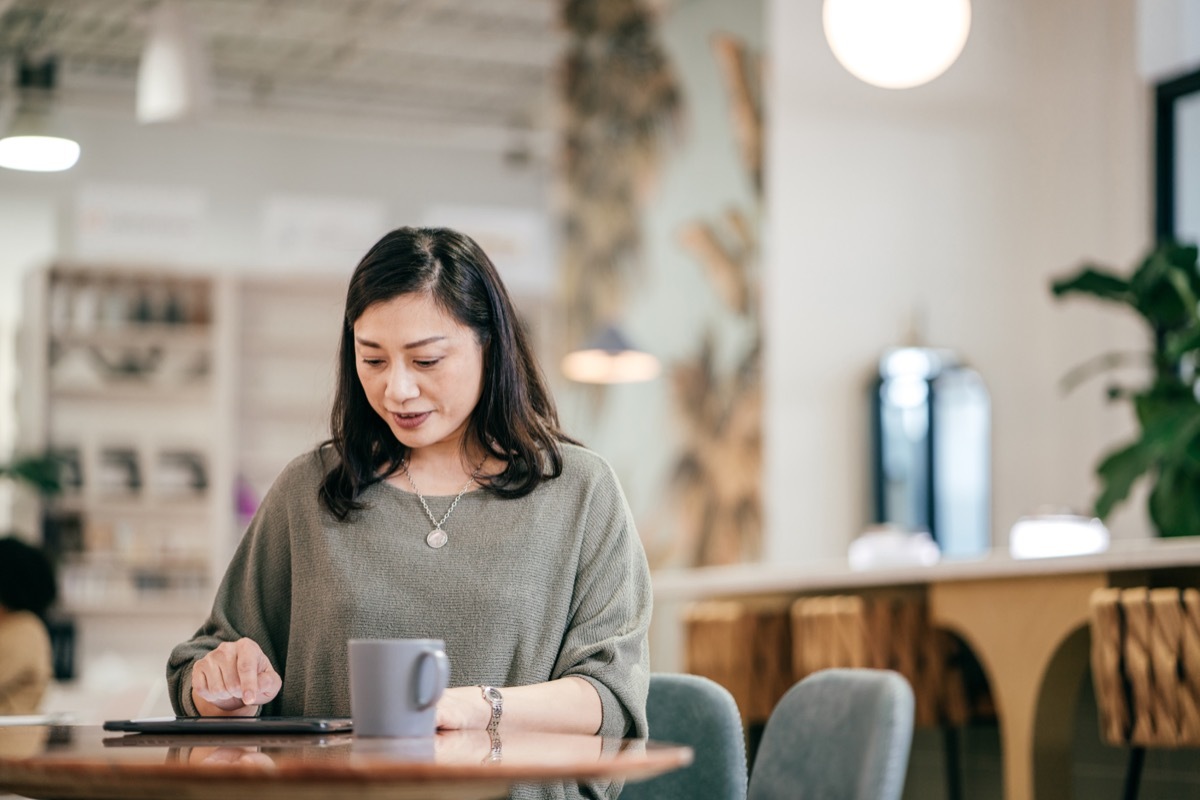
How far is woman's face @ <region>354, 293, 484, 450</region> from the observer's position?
1.73 metres

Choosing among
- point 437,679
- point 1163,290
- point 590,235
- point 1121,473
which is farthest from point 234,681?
point 590,235

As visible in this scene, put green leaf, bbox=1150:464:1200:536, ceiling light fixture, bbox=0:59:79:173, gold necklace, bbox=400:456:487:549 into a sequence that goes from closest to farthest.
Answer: gold necklace, bbox=400:456:487:549, green leaf, bbox=1150:464:1200:536, ceiling light fixture, bbox=0:59:79:173

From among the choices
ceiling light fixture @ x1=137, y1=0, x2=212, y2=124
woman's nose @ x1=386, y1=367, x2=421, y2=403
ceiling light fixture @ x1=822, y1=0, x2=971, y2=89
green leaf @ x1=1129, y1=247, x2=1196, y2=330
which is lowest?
woman's nose @ x1=386, y1=367, x2=421, y2=403

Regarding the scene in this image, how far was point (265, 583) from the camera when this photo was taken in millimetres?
1838

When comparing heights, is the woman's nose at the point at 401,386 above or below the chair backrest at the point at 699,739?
above

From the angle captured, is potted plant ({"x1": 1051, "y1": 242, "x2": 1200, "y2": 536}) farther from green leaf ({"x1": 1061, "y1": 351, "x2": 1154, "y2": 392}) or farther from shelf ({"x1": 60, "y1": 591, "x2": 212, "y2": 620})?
shelf ({"x1": 60, "y1": 591, "x2": 212, "y2": 620})

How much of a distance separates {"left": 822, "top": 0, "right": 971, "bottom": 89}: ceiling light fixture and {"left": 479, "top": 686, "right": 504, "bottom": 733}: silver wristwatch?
3757 millimetres

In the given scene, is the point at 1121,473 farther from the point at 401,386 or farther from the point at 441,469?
the point at 401,386

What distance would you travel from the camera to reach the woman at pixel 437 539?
5.51 ft

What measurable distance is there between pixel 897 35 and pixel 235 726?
154 inches

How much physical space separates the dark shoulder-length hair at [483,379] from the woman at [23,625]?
2849 millimetres

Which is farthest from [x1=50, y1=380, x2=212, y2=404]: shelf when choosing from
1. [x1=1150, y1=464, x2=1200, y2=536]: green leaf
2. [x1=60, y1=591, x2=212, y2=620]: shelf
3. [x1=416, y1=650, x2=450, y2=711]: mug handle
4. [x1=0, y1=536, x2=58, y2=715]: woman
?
[x1=416, y1=650, x2=450, y2=711]: mug handle

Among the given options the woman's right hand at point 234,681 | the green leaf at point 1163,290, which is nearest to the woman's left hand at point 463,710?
the woman's right hand at point 234,681

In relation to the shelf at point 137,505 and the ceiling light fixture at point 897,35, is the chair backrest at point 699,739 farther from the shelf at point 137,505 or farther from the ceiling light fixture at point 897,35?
the shelf at point 137,505
